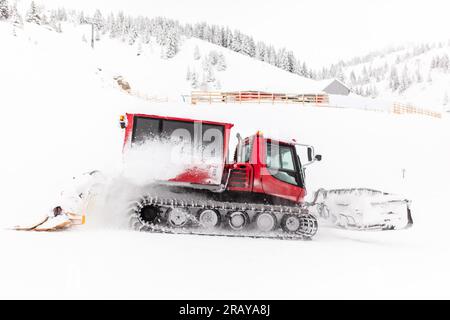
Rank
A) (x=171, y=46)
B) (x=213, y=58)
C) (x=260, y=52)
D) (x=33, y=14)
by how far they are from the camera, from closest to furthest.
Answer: (x=33, y=14) → (x=213, y=58) → (x=171, y=46) → (x=260, y=52)

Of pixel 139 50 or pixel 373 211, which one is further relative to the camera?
pixel 139 50

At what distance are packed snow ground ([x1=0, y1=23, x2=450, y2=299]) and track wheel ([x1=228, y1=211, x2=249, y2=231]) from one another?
0.91m

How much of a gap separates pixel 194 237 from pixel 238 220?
123cm

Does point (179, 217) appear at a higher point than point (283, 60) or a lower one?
lower

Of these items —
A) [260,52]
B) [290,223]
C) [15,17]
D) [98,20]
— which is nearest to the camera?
[290,223]

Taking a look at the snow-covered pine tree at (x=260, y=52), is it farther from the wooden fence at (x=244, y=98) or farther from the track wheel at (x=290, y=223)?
the track wheel at (x=290, y=223)

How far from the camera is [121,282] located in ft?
11.2

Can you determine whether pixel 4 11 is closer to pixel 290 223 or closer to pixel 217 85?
pixel 290 223

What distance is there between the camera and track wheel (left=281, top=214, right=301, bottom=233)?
697 centimetres

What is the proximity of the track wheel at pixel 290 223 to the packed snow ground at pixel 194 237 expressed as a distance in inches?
22.6

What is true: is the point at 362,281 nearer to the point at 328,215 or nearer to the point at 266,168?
the point at 266,168

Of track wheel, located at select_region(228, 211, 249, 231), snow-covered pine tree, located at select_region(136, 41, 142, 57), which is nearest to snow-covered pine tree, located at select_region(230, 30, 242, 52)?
snow-covered pine tree, located at select_region(136, 41, 142, 57)

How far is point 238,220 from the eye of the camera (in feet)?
22.6

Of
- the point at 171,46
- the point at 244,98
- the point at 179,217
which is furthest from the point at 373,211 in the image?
the point at 171,46
